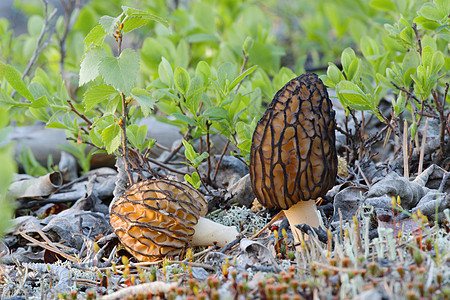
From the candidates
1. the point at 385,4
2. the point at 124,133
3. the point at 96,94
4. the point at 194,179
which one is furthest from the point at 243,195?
the point at 385,4

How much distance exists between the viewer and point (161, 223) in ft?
6.56

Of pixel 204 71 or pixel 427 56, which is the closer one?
pixel 427 56

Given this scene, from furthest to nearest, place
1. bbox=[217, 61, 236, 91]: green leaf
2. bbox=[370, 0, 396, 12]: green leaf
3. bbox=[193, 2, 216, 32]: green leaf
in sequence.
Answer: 1. bbox=[193, 2, 216, 32]: green leaf
2. bbox=[370, 0, 396, 12]: green leaf
3. bbox=[217, 61, 236, 91]: green leaf

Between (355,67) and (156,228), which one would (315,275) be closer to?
(156,228)

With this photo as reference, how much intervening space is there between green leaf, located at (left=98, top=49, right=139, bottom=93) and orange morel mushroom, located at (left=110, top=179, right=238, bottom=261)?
0.44 metres

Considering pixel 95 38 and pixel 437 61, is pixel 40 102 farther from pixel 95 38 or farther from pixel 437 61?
pixel 437 61

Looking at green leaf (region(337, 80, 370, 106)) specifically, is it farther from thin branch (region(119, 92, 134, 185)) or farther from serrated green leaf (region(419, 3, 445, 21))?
thin branch (region(119, 92, 134, 185))

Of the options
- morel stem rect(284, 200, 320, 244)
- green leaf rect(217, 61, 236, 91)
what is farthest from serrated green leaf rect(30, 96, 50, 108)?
morel stem rect(284, 200, 320, 244)

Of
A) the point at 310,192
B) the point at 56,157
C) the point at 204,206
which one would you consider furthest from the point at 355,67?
the point at 56,157

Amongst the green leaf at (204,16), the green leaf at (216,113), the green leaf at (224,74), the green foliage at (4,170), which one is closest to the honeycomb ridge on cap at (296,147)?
the green leaf at (216,113)

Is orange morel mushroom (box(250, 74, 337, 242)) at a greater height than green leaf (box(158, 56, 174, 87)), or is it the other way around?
green leaf (box(158, 56, 174, 87))

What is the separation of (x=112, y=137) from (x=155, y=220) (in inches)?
14.8

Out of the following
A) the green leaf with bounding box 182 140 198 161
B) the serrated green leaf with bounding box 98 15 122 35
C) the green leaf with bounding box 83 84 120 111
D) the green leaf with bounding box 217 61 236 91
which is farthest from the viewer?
the green leaf with bounding box 217 61 236 91

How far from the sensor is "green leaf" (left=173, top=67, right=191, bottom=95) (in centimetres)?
230
